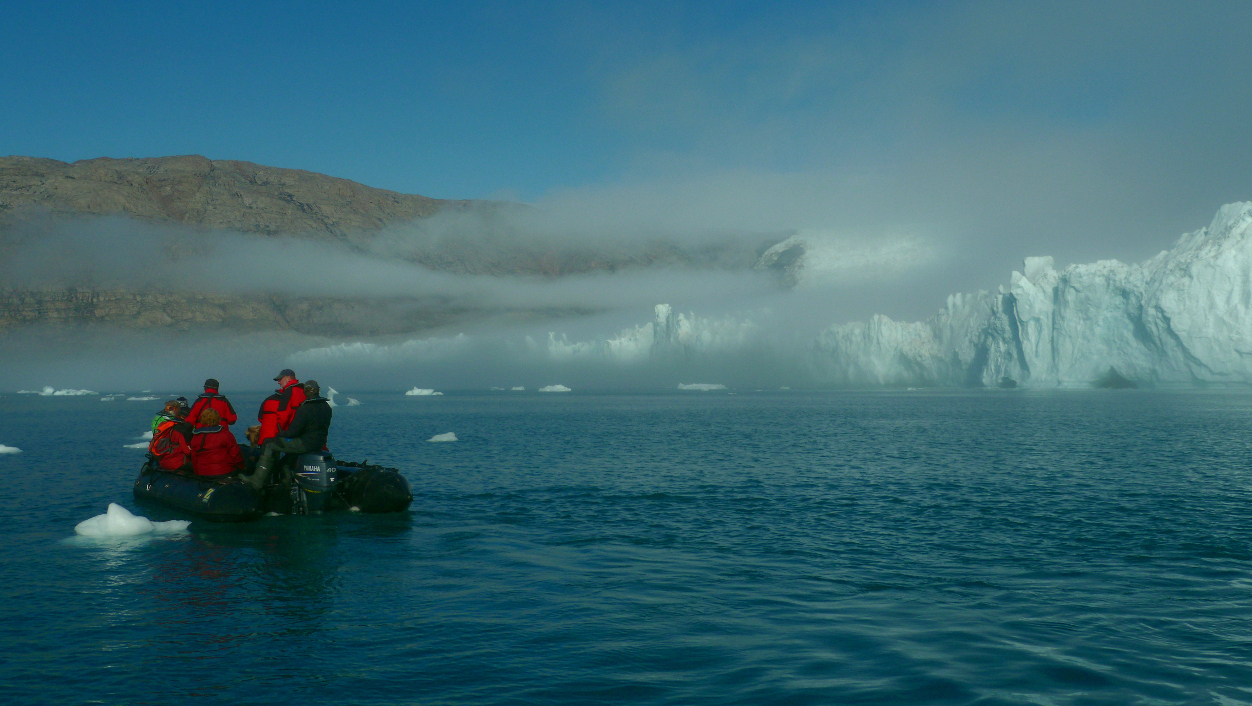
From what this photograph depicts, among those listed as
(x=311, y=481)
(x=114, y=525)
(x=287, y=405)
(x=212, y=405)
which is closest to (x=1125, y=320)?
(x=311, y=481)

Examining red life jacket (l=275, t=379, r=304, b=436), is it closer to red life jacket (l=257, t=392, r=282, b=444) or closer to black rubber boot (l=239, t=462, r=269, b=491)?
red life jacket (l=257, t=392, r=282, b=444)

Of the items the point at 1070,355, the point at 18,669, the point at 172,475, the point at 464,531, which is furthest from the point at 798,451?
the point at 1070,355

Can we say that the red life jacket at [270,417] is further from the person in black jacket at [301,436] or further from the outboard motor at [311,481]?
the outboard motor at [311,481]

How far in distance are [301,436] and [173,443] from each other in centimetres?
508

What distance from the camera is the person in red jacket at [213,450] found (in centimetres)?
1777

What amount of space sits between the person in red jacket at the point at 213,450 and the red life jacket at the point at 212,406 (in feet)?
0.71

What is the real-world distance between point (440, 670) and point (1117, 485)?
72.1 feet

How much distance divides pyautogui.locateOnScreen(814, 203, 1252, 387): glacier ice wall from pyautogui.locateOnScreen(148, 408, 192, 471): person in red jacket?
87462 millimetres

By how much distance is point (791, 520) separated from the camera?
57.9 feet

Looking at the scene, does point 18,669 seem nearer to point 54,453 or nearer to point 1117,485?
point 1117,485

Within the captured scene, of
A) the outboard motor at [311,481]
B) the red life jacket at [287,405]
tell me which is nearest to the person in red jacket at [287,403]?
the red life jacket at [287,405]

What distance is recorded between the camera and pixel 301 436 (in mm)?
16812

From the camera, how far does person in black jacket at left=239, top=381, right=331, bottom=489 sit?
54.7 ft

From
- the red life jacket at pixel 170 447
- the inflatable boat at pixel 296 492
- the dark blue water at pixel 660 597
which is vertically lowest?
the dark blue water at pixel 660 597
